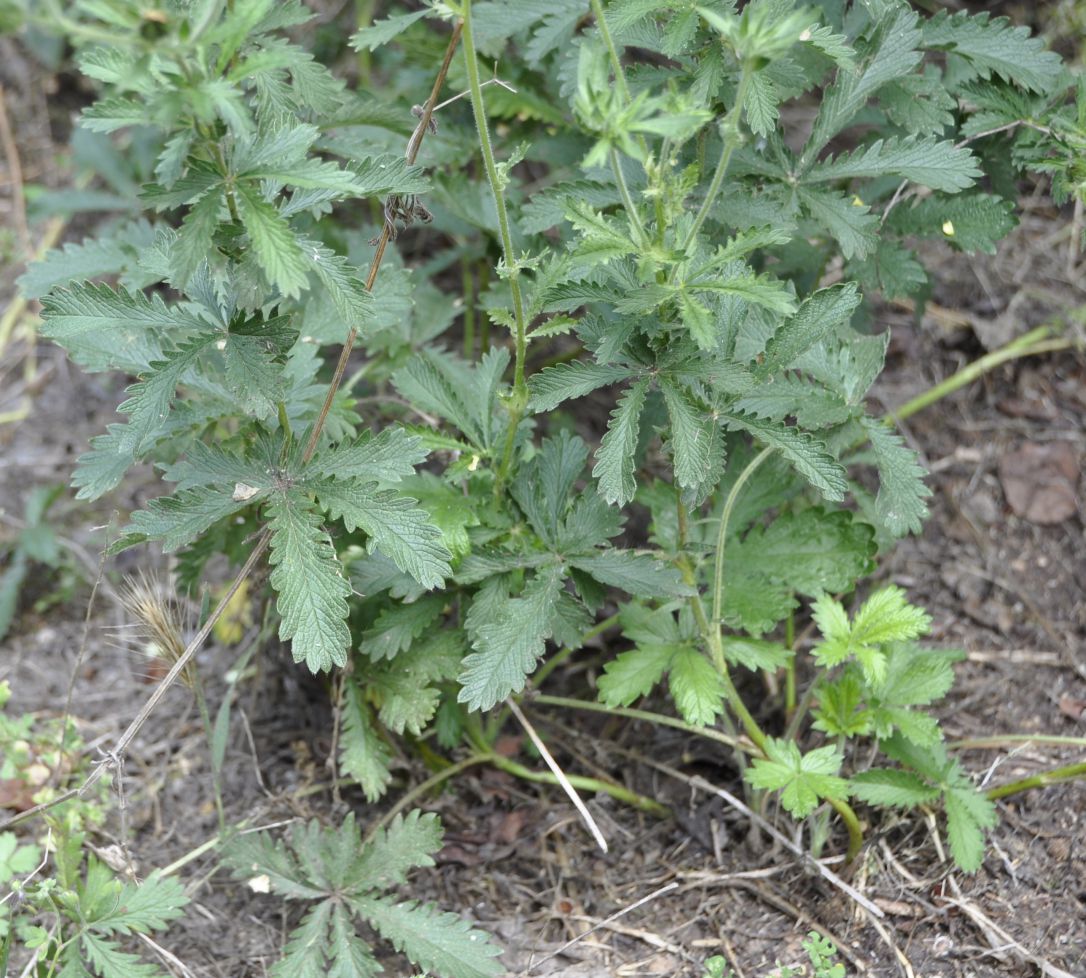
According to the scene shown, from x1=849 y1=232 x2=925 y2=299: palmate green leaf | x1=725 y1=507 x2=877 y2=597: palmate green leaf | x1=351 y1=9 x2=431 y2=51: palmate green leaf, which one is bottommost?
x1=725 y1=507 x2=877 y2=597: palmate green leaf

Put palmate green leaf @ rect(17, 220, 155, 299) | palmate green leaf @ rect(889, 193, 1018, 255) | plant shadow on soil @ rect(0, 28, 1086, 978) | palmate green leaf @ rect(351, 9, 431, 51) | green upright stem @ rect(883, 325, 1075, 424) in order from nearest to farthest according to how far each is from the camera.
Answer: palmate green leaf @ rect(351, 9, 431, 51) < plant shadow on soil @ rect(0, 28, 1086, 978) < palmate green leaf @ rect(889, 193, 1018, 255) < palmate green leaf @ rect(17, 220, 155, 299) < green upright stem @ rect(883, 325, 1075, 424)

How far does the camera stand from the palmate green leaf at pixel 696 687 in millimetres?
1961

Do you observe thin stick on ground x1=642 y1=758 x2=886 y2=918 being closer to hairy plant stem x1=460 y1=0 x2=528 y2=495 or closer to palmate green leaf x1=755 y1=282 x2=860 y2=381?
hairy plant stem x1=460 y1=0 x2=528 y2=495

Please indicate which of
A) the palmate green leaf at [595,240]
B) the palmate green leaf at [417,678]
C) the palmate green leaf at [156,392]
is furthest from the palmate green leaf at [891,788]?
the palmate green leaf at [156,392]

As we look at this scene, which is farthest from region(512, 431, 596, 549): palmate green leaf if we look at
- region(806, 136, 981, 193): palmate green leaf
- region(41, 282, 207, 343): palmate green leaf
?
region(806, 136, 981, 193): palmate green leaf

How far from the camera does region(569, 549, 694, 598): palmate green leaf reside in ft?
6.44

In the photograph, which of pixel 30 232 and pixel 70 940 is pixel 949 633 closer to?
pixel 70 940

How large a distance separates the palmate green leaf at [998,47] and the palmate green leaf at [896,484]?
79 cm

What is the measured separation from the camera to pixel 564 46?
2.41 meters

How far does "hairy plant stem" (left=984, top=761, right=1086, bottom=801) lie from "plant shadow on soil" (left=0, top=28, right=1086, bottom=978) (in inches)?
2.9

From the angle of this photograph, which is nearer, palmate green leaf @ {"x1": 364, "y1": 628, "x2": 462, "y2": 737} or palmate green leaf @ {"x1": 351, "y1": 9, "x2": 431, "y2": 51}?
palmate green leaf @ {"x1": 351, "y1": 9, "x2": 431, "y2": 51}

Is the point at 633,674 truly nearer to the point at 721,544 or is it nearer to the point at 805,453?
the point at 721,544

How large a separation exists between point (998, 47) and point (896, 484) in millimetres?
968

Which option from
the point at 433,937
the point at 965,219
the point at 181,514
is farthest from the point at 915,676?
the point at 181,514
